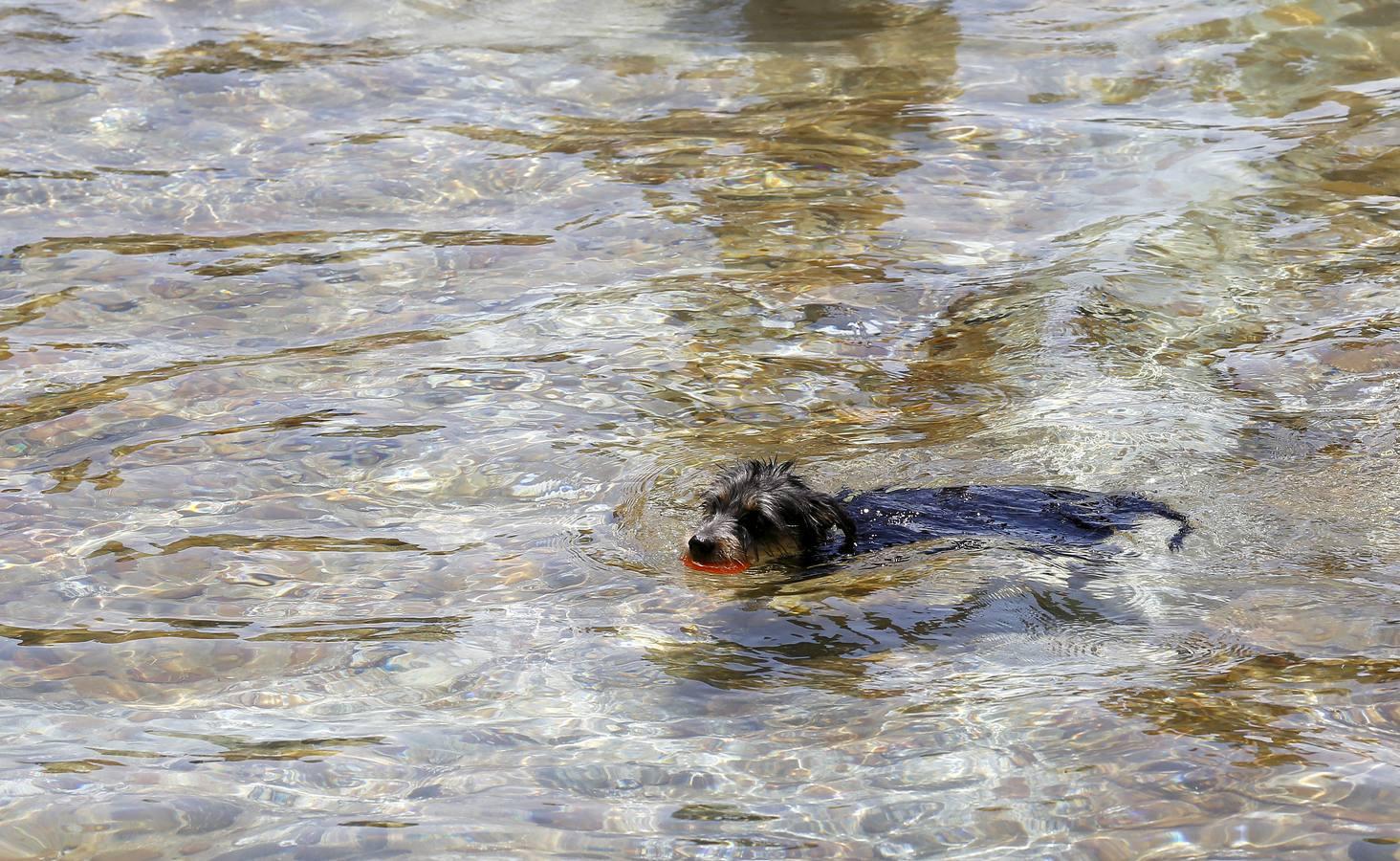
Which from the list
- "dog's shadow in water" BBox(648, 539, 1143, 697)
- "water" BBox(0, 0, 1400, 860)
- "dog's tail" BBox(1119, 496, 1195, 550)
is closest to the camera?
"water" BBox(0, 0, 1400, 860)

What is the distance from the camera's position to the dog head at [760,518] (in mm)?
5566

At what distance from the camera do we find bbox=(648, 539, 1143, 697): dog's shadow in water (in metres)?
4.83

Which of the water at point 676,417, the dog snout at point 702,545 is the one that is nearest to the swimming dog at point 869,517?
the dog snout at point 702,545

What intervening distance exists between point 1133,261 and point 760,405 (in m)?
2.99

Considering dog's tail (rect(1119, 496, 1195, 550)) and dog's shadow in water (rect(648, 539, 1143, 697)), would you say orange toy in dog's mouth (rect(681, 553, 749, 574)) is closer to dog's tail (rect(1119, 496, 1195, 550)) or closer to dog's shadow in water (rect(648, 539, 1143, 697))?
dog's shadow in water (rect(648, 539, 1143, 697))

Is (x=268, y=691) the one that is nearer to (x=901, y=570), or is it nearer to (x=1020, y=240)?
(x=901, y=570)

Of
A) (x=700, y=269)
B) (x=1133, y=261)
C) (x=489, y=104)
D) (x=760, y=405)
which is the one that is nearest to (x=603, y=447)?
(x=760, y=405)

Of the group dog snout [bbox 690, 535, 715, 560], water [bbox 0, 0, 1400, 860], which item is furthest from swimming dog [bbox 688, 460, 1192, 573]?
water [bbox 0, 0, 1400, 860]

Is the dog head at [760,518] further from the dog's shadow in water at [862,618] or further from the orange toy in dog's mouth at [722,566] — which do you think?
the dog's shadow in water at [862,618]

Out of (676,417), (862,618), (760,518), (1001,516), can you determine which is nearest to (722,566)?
(760,518)

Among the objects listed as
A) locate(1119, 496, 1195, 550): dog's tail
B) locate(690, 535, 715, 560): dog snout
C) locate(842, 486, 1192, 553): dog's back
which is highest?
locate(690, 535, 715, 560): dog snout

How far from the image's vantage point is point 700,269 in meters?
9.05

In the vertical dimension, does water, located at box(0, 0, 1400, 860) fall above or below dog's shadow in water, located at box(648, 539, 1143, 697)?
above

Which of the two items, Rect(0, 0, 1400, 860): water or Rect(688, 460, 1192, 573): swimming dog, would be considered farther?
Rect(688, 460, 1192, 573): swimming dog
